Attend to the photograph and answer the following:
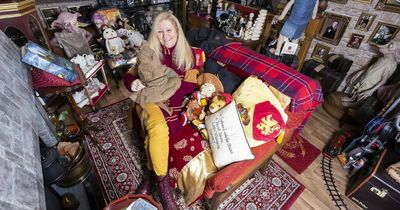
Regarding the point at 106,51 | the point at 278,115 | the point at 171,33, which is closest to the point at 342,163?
the point at 278,115

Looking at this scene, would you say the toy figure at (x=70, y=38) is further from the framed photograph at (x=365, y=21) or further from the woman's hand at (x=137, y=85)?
the framed photograph at (x=365, y=21)

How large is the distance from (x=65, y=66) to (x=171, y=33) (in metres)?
0.85

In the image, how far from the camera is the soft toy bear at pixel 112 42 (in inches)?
93.0

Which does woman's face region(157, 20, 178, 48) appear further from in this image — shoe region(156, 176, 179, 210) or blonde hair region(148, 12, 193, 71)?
shoe region(156, 176, 179, 210)

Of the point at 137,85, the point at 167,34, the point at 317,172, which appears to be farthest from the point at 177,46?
the point at 317,172

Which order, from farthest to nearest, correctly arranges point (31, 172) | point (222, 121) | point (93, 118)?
point (93, 118) → point (222, 121) → point (31, 172)

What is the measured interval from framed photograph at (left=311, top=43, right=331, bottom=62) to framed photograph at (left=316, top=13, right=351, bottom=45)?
85mm

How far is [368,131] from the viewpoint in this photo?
1.66m

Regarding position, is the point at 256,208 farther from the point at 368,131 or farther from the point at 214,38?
the point at 214,38

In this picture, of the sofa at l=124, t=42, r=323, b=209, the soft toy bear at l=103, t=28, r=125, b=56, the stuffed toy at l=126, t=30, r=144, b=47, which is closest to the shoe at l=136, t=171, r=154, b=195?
the sofa at l=124, t=42, r=323, b=209

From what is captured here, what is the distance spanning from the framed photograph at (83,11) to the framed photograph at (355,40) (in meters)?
3.34

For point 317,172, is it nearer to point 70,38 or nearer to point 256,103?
point 256,103

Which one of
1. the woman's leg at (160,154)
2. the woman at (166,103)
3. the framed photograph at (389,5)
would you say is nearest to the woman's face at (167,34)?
the woman at (166,103)

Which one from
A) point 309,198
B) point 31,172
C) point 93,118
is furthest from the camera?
point 93,118
